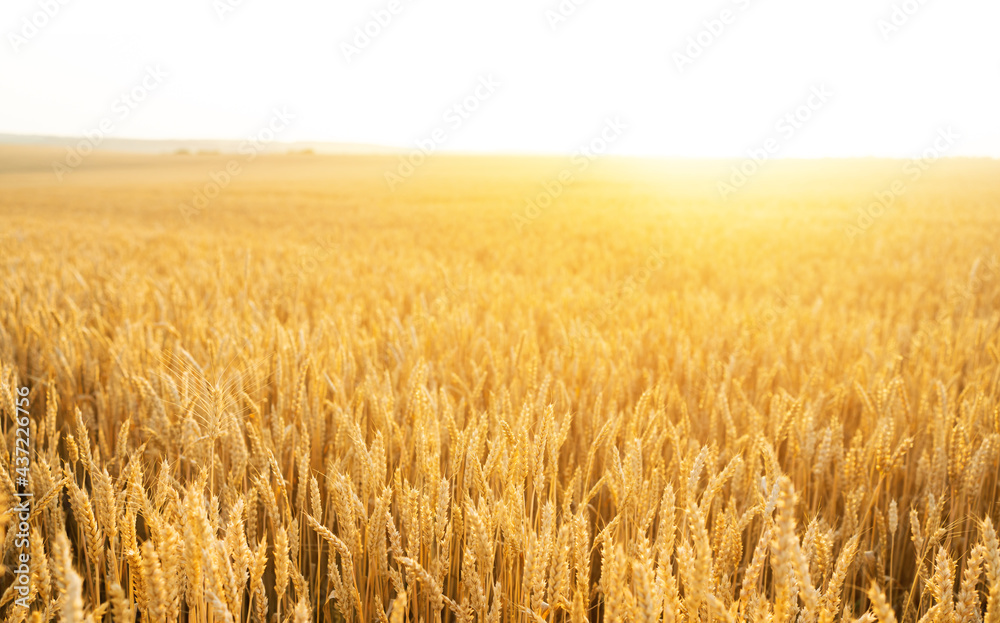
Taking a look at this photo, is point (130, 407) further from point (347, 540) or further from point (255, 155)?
point (255, 155)

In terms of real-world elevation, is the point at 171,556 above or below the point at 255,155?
below

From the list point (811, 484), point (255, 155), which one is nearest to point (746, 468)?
point (811, 484)

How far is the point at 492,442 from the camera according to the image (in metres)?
1.16

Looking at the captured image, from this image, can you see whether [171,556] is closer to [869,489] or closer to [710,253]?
[869,489]

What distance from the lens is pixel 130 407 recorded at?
167 centimetres

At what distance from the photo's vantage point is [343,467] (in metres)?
1.45

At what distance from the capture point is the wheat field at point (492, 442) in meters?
0.81

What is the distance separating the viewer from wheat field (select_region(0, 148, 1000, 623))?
808 mm

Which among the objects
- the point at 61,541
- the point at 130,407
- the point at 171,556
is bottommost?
the point at 130,407

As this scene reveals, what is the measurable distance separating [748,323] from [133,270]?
3.73 metres

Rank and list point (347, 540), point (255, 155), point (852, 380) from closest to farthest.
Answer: point (347, 540) < point (852, 380) < point (255, 155)

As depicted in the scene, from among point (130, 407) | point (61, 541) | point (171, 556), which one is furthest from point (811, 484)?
point (130, 407)

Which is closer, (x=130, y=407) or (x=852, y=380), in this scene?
(x=130, y=407)

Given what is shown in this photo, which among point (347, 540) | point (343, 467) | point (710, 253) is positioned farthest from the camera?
point (710, 253)
